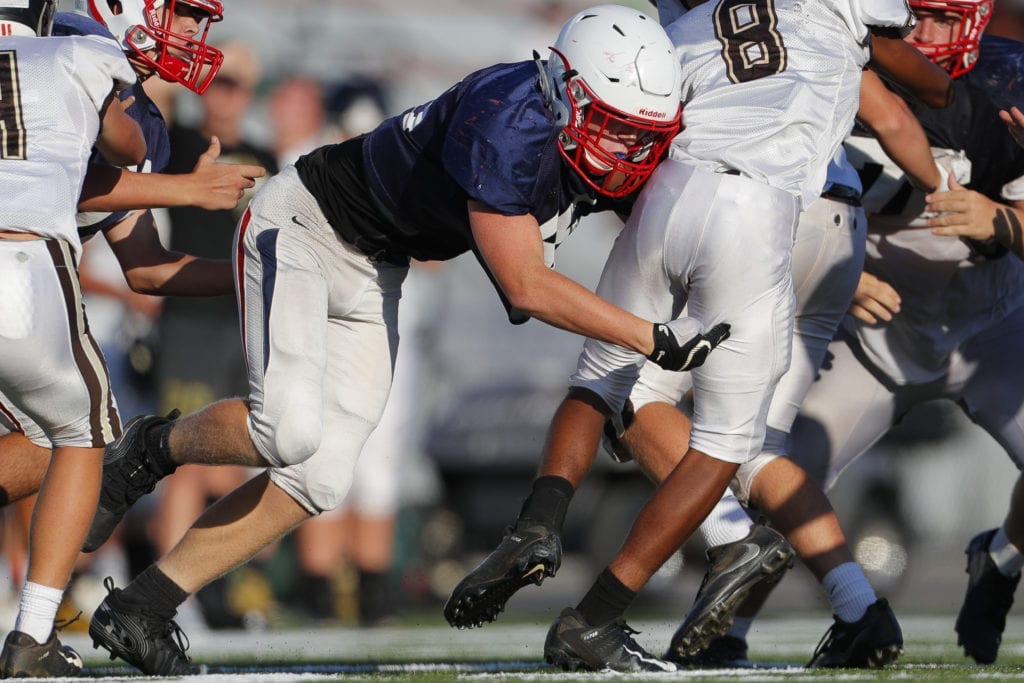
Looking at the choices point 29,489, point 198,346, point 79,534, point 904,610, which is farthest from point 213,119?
point 904,610

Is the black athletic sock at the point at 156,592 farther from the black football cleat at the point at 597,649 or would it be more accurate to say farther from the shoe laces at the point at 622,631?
the shoe laces at the point at 622,631

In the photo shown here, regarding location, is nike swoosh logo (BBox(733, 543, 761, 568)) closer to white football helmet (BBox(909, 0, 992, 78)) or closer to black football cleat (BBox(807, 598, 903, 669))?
black football cleat (BBox(807, 598, 903, 669))

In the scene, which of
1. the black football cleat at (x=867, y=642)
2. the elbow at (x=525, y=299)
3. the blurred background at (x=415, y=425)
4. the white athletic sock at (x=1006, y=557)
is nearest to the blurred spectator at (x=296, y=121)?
the blurred background at (x=415, y=425)

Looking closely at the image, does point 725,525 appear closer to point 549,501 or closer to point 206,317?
point 549,501

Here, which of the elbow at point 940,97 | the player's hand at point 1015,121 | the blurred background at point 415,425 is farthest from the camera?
the blurred background at point 415,425

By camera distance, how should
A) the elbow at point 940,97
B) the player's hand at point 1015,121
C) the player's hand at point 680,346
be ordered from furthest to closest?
the elbow at point 940,97
the player's hand at point 1015,121
the player's hand at point 680,346

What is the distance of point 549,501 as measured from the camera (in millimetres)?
3865

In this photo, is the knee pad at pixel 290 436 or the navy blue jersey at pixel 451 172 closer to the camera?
the navy blue jersey at pixel 451 172

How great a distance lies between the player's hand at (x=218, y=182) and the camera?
13.0ft

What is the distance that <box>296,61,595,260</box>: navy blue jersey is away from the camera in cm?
358

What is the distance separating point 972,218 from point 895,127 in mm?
367

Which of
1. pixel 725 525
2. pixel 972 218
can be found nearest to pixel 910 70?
pixel 972 218

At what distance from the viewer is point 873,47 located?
4.16 metres

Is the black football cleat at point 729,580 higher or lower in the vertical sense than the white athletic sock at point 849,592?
higher
